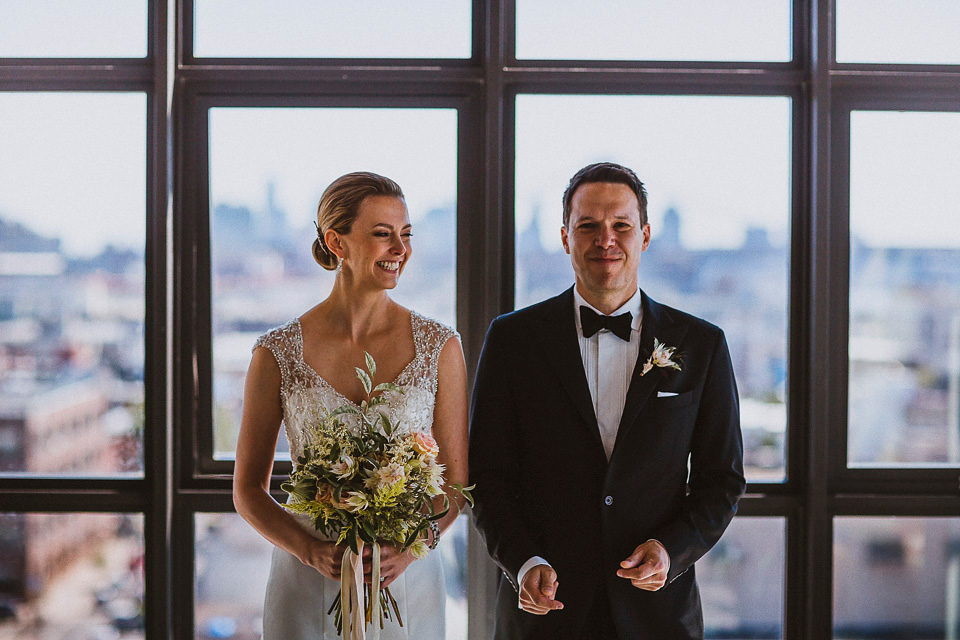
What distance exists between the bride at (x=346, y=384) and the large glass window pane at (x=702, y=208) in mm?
760

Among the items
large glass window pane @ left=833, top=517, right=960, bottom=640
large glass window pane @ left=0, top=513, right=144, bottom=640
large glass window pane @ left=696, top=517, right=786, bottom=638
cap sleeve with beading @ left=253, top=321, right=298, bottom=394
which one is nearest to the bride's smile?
cap sleeve with beading @ left=253, top=321, right=298, bottom=394

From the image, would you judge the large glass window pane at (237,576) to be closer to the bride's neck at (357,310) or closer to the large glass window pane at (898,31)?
the bride's neck at (357,310)

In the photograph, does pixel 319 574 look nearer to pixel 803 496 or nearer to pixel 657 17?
pixel 803 496

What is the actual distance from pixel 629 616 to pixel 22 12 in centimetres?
310

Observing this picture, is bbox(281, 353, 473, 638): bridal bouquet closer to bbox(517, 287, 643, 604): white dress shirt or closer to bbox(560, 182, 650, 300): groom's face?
bbox(517, 287, 643, 604): white dress shirt

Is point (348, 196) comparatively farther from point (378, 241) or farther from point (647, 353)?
point (647, 353)

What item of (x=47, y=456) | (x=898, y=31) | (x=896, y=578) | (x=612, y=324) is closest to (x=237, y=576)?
(x=47, y=456)

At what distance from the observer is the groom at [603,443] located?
1.96 metres

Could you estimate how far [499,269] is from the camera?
2.75 meters

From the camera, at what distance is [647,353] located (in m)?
2.04

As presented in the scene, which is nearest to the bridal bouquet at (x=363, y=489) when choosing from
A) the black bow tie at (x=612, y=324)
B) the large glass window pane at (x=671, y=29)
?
the black bow tie at (x=612, y=324)

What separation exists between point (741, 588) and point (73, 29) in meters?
3.42

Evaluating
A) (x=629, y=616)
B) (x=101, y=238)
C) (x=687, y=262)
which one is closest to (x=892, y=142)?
(x=687, y=262)

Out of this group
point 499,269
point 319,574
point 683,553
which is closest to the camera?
point 683,553
